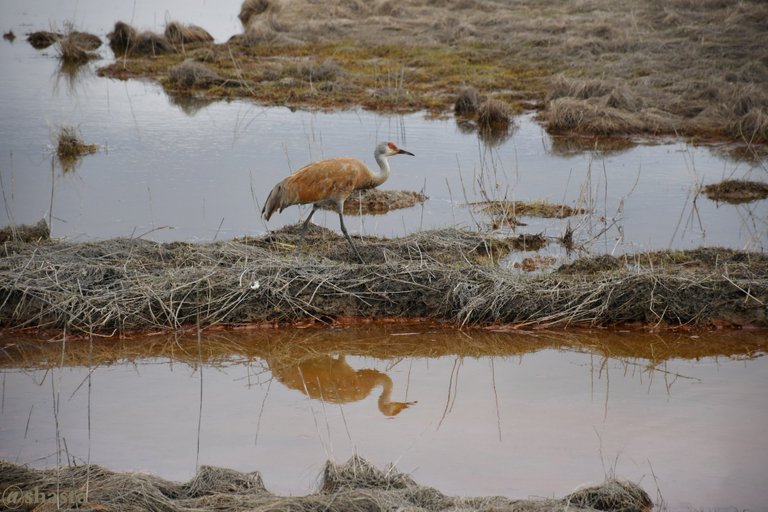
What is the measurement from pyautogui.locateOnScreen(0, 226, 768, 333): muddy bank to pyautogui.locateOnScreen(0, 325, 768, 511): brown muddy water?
186 mm

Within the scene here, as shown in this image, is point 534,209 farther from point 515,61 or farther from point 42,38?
point 42,38

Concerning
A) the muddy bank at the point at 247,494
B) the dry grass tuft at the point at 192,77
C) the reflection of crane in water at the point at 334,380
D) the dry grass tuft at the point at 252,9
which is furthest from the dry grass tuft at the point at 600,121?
the dry grass tuft at the point at 252,9

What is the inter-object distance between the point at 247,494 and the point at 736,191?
30.2ft

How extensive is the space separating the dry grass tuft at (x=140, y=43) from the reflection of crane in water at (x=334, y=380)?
1761 cm

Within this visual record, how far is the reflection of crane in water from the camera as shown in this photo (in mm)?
7023

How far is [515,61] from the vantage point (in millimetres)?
21094

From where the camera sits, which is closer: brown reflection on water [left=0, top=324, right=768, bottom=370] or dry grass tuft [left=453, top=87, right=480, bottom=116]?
brown reflection on water [left=0, top=324, right=768, bottom=370]

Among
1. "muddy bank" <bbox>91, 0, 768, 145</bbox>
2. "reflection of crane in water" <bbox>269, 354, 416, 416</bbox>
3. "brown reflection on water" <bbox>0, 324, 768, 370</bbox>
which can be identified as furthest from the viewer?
"muddy bank" <bbox>91, 0, 768, 145</bbox>

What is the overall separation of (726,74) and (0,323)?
14.1 m

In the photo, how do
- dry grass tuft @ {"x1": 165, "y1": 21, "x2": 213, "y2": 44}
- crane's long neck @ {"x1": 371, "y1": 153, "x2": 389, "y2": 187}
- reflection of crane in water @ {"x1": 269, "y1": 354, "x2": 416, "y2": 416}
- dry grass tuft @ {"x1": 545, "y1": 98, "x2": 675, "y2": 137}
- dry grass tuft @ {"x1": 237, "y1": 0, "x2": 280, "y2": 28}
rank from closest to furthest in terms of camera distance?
reflection of crane in water @ {"x1": 269, "y1": 354, "x2": 416, "y2": 416} < crane's long neck @ {"x1": 371, "y1": 153, "x2": 389, "y2": 187} < dry grass tuft @ {"x1": 545, "y1": 98, "x2": 675, "y2": 137} < dry grass tuft @ {"x1": 165, "y1": 21, "x2": 213, "y2": 44} < dry grass tuft @ {"x1": 237, "y1": 0, "x2": 280, "y2": 28}

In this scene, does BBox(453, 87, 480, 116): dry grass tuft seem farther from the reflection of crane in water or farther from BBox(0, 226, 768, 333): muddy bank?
the reflection of crane in water

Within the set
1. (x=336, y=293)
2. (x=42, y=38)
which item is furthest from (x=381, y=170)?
(x=42, y=38)

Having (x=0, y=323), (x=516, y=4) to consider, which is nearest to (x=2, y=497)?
(x=0, y=323)

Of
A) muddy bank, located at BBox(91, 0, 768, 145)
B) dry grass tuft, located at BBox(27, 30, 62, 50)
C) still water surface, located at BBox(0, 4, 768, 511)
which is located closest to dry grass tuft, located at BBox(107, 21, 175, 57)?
muddy bank, located at BBox(91, 0, 768, 145)
